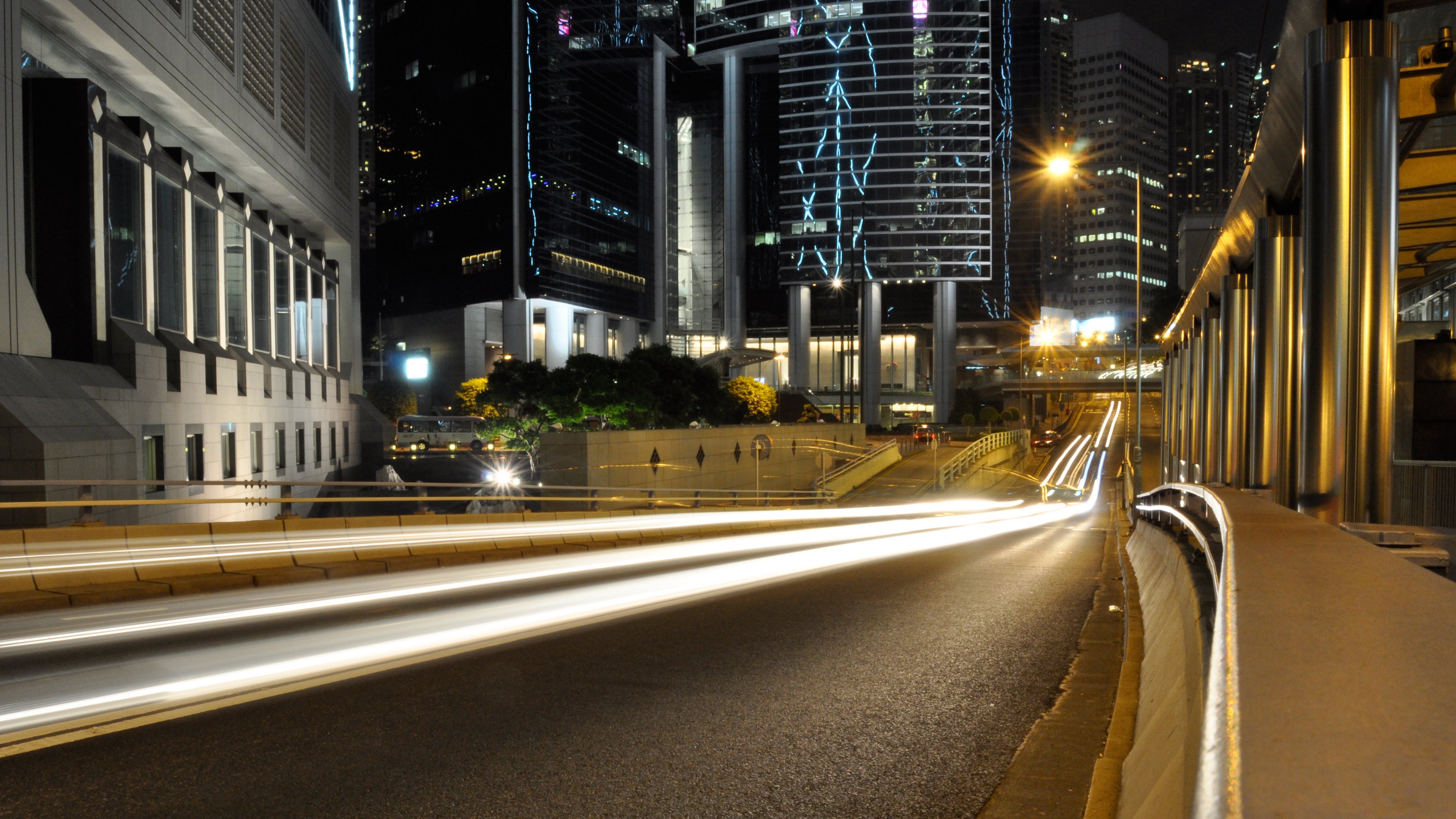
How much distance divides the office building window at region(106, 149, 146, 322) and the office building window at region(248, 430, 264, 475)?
9230 mm

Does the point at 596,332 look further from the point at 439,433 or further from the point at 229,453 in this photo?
the point at 229,453

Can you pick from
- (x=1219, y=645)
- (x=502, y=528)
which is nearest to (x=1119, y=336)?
(x=502, y=528)

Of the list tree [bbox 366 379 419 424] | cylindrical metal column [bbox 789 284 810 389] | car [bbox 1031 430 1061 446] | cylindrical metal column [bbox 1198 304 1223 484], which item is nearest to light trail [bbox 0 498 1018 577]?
cylindrical metal column [bbox 1198 304 1223 484]

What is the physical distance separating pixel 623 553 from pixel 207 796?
36.2 feet

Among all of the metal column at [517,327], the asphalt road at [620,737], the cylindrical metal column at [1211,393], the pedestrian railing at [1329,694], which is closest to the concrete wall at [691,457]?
the cylindrical metal column at [1211,393]

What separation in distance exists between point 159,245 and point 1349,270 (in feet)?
100

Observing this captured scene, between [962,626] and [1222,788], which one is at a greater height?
[1222,788]

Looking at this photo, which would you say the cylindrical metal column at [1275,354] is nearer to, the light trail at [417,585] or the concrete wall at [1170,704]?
the concrete wall at [1170,704]

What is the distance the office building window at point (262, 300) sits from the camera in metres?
40.8

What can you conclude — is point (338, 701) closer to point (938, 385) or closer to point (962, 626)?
point (962, 626)

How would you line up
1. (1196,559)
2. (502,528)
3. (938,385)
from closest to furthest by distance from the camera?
1. (1196,559)
2. (502,528)
3. (938,385)

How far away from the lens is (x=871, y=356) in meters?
115

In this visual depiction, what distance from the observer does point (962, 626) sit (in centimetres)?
1034

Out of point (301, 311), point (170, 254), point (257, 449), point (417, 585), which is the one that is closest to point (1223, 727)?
point (417, 585)
